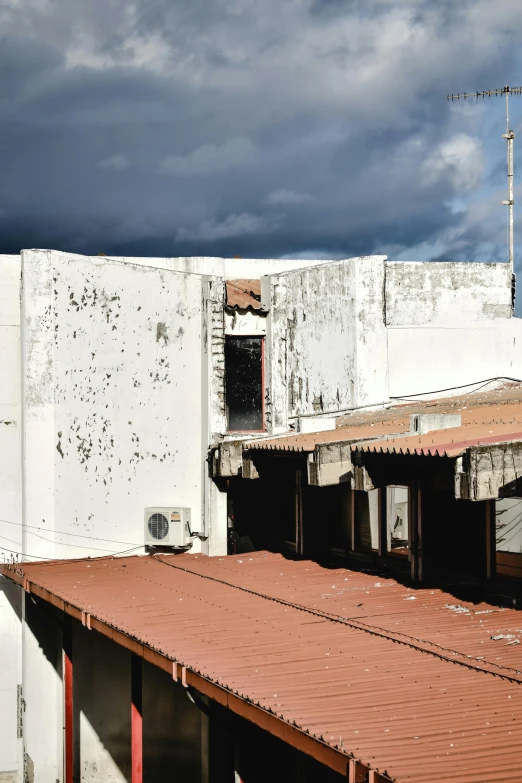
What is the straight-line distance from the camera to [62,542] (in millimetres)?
17234

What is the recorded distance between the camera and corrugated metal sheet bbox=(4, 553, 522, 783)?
6.47 meters

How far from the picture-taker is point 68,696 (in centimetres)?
1509

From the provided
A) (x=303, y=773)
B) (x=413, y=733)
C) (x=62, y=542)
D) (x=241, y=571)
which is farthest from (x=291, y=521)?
(x=413, y=733)

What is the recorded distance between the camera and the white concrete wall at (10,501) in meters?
17.3

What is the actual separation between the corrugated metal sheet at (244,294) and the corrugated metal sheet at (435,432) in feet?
8.66

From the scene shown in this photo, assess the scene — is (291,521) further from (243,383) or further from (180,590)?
(180,590)

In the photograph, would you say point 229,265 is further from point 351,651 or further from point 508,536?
point 351,651

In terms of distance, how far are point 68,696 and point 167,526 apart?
359 centimetres

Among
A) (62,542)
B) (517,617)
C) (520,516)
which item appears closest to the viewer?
(517,617)

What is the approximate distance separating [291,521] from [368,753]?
37.5 feet

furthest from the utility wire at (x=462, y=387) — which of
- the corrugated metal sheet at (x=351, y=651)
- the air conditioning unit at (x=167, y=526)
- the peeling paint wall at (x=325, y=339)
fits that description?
the corrugated metal sheet at (x=351, y=651)

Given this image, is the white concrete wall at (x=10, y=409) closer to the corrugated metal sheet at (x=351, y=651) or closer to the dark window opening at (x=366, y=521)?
the corrugated metal sheet at (x=351, y=651)

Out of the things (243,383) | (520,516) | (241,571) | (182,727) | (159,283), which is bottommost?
(182,727)

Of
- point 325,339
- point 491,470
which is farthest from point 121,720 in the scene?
point 491,470
